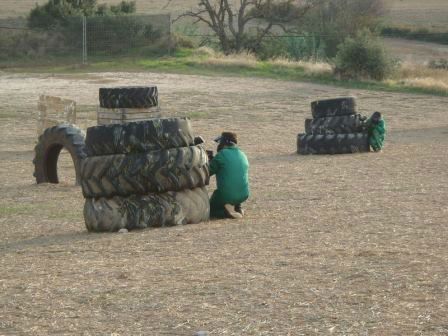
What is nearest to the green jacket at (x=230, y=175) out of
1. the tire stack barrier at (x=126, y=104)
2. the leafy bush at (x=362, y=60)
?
the tire stack barrier at (x=126, y=104)

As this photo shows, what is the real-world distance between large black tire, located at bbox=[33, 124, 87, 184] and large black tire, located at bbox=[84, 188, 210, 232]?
422 cm

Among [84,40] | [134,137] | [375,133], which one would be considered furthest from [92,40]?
[134,137]

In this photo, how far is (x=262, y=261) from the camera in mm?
9023

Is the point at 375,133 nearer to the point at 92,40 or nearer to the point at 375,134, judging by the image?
the point at 375,134

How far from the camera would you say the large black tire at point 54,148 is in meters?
15.5

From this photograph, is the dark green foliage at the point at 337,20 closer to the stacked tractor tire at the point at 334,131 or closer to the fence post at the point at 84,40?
the fence post at the point at 84,40

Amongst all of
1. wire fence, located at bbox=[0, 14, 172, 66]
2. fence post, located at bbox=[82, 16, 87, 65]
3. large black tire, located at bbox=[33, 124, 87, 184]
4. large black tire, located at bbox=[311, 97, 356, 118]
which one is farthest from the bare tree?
large black tire, located at bbox=[33, 124, 87, 184]

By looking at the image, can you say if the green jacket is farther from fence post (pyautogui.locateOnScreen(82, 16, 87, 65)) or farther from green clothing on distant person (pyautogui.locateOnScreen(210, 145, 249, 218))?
fence post (pyautogui.locateOnScreen(82, 16, 87, 65))

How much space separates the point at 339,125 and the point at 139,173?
30.1ft

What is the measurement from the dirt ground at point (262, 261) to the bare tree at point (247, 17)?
31927 mm

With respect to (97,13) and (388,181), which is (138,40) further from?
(388,181)

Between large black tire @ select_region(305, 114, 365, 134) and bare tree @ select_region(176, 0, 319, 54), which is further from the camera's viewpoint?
bare tree @ select_region(176, 0, 319, 54)

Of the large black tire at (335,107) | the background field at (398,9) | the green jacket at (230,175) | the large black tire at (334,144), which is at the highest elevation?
the green jacket at (230,175)

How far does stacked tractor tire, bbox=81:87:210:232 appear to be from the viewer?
1120cm
